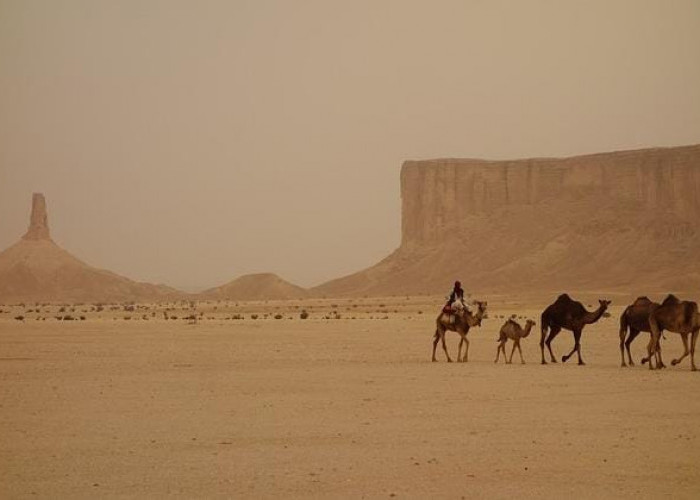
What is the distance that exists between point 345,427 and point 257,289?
115 metres

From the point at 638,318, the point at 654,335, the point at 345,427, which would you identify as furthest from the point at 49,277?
the point at 345,427

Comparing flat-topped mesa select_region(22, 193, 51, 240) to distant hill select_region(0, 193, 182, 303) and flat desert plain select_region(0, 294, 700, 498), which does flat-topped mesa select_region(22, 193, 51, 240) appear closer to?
distant hill select_region(0, 193, 182, 303)

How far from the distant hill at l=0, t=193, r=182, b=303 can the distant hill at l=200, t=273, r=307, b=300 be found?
816cm

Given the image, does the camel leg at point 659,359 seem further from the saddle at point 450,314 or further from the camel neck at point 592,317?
the saddle at point 450,314

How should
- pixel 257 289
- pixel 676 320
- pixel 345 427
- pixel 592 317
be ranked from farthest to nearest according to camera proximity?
pixel 257 289
pixel 592 317
pixel 676 320
pixel 345 427

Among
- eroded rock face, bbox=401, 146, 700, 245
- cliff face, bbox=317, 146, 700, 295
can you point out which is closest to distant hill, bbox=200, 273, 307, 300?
cliff face, bbox=317, 146, 700, 295

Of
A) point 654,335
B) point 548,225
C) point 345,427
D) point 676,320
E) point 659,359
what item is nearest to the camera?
point 345,427

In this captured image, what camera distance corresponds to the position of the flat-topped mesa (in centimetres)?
14262

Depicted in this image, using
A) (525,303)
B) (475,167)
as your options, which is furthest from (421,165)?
(525,303)

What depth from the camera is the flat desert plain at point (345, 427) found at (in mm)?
10188

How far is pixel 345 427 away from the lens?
13.7m

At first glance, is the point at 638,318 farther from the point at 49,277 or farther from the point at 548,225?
the point at 49,277

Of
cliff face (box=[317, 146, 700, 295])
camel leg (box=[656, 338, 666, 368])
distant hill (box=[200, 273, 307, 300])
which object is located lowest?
camel leg (box=[656, 338, 666, 368])

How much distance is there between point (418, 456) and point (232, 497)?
8.82 feet
